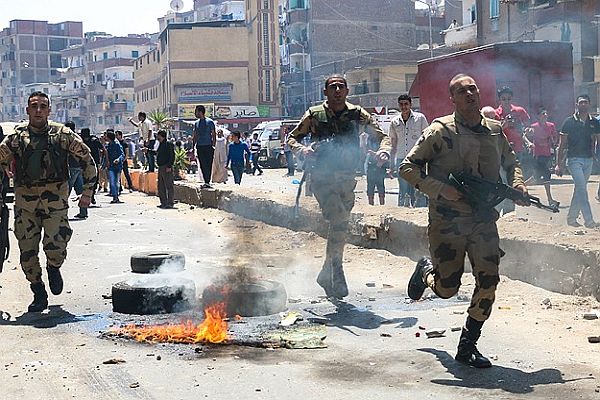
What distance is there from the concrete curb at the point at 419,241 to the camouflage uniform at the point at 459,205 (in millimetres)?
1853

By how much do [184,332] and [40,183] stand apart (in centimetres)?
187

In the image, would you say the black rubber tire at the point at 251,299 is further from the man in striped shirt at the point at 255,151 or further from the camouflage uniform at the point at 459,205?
the man in striped shirt at the point at 255,151

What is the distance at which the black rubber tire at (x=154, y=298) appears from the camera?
7.14 metres

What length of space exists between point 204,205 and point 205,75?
205 feet

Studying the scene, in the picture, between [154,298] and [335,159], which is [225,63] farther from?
[154,298]

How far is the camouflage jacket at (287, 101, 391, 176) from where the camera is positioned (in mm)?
7422

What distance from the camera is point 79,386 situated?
5.07m

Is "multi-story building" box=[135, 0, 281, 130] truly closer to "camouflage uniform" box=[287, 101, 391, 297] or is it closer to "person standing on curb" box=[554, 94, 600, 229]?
"person standing on curb" box=[554, 94, 600, 229]

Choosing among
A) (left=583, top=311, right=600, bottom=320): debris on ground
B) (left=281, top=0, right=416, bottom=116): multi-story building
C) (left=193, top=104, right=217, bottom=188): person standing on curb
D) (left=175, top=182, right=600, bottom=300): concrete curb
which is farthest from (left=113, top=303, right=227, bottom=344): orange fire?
(left=281, top=0, right=416, bottom=116): multi-story building

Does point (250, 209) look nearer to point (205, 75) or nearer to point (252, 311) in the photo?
point (252, 311)

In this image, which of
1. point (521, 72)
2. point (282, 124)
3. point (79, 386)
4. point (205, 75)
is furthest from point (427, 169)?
point (205, 75)

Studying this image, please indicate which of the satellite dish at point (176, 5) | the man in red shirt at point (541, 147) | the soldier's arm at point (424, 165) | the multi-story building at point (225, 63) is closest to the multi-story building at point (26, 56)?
the satellite dish at point (176, 5)

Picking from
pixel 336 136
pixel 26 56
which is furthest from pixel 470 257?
pixel 26 56

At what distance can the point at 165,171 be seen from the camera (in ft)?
59.5
